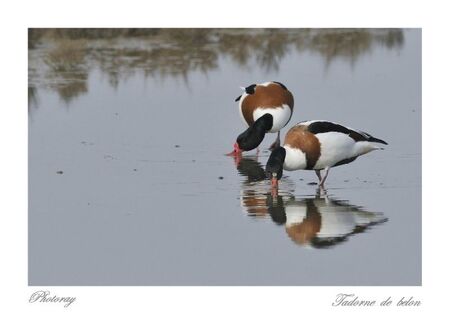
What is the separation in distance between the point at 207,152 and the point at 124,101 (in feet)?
8.71

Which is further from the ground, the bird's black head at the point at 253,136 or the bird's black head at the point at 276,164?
the bird's black head at the point at 253,136

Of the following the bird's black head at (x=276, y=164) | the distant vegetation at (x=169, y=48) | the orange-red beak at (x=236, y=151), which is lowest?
the bird's black head at (x=276, y=164)

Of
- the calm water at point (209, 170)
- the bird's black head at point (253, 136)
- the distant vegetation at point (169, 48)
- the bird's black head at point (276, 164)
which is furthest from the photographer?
the distant vegetation at point (169, 48)

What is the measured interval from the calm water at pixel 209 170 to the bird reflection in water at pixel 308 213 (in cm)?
2

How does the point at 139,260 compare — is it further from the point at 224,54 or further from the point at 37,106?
the point at 224,54

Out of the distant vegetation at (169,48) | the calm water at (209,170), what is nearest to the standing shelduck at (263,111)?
the calm water at (209,170)

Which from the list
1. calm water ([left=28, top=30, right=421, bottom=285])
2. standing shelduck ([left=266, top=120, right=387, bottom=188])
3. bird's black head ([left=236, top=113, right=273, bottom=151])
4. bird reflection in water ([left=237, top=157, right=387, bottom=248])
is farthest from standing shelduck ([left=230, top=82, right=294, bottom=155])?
standing shelduck ([left=266, top=120, right=387, bottom=188])

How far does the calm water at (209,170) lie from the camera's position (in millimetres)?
7754

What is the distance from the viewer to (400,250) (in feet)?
26.3

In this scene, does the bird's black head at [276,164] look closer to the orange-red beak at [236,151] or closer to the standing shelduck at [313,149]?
the standing shelduck at [313,149]

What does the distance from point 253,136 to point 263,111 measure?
558mm

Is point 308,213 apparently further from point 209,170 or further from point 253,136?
point 253,136

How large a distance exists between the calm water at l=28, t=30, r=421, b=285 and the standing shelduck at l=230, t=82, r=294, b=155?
238 millimetres
